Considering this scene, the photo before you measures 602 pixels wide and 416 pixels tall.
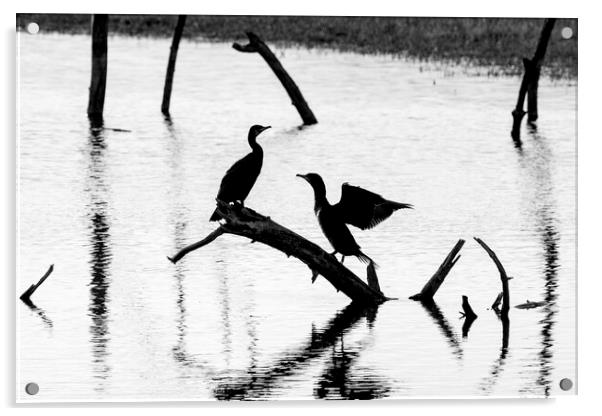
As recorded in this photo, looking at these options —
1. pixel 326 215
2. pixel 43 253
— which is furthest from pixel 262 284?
pixel 43 253

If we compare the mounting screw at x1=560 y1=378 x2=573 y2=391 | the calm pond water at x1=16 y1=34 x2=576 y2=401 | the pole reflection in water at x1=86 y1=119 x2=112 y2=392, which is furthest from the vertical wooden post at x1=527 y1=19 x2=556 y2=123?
the pole reflection in water at x1=86 y1=119 x2=112 y2=392

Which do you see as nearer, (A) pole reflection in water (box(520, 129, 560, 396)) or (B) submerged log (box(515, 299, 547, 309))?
(A) pole reflection in water (box(520, 129, 560, 396))

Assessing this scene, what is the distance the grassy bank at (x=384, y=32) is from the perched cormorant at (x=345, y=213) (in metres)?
0.96

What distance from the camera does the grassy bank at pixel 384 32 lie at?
1021 cm

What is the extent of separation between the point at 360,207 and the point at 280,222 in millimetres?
1103

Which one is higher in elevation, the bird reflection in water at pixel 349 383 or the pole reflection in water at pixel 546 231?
the pole reflection in water at pixel 546 231

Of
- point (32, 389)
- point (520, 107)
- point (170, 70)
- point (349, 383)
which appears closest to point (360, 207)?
point (349, 383)

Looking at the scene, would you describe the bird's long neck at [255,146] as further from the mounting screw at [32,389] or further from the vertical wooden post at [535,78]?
the mounting screw at [32,389]

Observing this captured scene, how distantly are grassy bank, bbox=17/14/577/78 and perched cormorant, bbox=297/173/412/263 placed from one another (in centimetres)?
96

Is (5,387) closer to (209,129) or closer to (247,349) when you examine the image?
(247,349)

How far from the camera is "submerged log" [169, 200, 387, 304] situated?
952cm

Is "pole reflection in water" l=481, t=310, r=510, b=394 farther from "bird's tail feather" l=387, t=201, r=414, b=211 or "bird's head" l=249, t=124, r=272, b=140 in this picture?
"bird's head" l=249, t=124, r=272, b=140

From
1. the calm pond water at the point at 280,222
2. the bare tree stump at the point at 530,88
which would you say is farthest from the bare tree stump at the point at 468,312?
the bare tree stump at the point at 530,88

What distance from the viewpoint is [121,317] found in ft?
31.8
